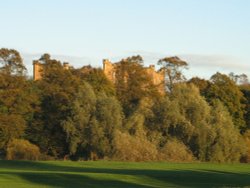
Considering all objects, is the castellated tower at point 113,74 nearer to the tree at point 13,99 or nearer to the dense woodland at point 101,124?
the dense woodland at point 101,124

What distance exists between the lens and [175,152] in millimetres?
62406

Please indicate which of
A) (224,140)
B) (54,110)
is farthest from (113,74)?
(224,140)

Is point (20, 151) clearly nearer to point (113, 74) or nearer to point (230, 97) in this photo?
point (113, 74)

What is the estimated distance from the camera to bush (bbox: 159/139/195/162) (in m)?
62.4

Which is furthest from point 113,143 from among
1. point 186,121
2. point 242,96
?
point 242,96

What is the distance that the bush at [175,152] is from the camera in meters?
62.4

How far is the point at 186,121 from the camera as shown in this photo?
64250mm

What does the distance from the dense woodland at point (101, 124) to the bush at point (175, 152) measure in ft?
0.29

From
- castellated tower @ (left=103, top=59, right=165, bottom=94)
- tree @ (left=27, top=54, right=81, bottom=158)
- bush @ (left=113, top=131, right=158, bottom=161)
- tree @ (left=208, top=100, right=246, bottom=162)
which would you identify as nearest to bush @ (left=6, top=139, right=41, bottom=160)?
tree @ (left=27, top=54, right=81, bottom=158)

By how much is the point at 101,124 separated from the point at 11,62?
37.7 ft

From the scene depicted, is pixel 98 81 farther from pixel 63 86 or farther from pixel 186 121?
pixel 186 121

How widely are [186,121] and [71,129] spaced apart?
1056 cm

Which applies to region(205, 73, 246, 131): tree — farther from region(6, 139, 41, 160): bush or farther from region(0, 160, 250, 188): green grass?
region(0, 160, 250, 188): green grass

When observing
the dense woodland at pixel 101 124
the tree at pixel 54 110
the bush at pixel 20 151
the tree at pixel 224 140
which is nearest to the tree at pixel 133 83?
the dense woodland at pixel 101 124
